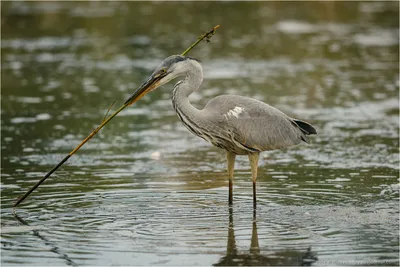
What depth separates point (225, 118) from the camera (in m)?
9.66

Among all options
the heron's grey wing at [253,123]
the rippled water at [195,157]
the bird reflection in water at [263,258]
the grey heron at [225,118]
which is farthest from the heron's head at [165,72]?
the bird reflection in water at [263,258]

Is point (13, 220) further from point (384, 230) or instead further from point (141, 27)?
point (141, 27)

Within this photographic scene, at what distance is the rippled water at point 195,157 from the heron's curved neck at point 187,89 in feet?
3.34

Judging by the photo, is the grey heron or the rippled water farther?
the grey heron

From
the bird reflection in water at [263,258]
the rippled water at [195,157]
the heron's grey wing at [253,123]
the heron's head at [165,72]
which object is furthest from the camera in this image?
the heron's grey wing at [253,123]

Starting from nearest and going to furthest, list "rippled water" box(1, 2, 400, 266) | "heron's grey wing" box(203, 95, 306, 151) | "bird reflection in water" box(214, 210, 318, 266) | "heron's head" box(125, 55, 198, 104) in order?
"bird reflection in water" box(214, 210, 318, 266) → "rippled water" box(1, 2, 400, 266) → "heron's head" box(125, 55, 198, 104) → "heron's grey wing" box(203, 95, 306, 151)

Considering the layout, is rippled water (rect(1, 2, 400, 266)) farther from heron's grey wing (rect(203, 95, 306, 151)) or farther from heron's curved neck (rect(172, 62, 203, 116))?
heron's curved neck (rect(172, 62, 203, 116))

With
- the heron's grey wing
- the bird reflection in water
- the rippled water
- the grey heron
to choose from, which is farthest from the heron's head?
the bird reflection in water

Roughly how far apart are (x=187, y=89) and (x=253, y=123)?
80cm

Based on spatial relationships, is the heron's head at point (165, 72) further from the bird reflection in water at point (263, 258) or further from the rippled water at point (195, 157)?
the bird reflection in water at point (263, 258)

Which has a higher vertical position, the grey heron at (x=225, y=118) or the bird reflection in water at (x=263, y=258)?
the grey heron at (x=225, y=118)

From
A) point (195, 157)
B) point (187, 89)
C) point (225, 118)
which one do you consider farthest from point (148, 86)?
point (195, 157)

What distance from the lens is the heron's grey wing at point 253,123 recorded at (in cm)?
971

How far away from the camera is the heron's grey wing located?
9.71 meters
